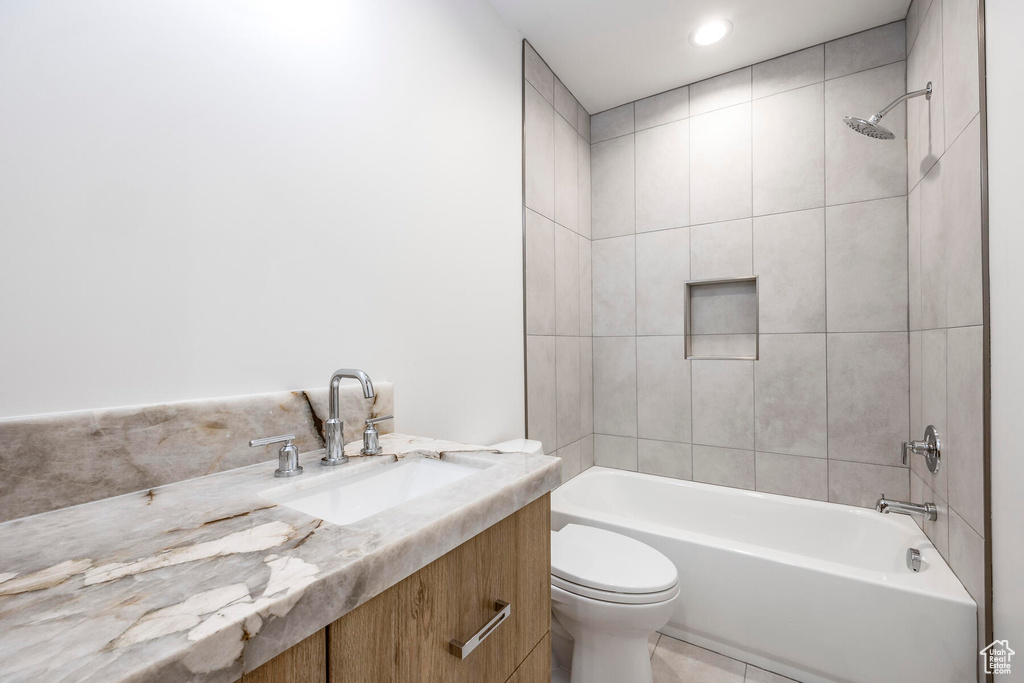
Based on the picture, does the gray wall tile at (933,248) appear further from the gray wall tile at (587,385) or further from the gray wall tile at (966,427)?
the gray wall tile at (587,385)

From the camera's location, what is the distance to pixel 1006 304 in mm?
1088

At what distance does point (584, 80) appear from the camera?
229 centimetres

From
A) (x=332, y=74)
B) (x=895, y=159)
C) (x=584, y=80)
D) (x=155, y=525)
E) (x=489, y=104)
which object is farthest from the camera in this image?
(x=584, y=80)

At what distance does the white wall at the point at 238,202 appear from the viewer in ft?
2.36

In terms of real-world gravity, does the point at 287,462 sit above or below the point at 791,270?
below

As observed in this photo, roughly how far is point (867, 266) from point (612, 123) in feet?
4.78

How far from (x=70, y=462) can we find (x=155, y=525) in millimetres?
219

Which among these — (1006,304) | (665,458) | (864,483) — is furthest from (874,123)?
(665,458)

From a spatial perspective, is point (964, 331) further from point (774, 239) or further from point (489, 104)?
point (489, 104)

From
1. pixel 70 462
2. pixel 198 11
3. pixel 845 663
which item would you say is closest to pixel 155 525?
pixel 70 462

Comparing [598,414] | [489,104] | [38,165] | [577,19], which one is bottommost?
[598,414]

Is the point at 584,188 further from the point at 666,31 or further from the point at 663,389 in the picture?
the point at 663,389

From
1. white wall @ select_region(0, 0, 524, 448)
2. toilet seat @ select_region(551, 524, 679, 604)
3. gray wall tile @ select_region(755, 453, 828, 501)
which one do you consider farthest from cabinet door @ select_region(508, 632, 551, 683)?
gray wall tile @ select_region(755, 453, 828, 501)

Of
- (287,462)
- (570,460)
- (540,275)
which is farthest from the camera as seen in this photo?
(570,460)
